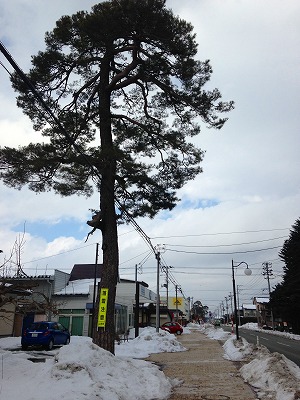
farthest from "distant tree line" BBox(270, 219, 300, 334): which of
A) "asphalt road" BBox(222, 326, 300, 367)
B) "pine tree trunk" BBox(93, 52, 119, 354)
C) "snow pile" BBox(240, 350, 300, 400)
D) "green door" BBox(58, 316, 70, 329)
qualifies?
"pine tree trunk" BBox(93, 52, 119, 354)

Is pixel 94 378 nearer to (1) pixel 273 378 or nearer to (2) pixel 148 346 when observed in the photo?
(1) pixel 273 378

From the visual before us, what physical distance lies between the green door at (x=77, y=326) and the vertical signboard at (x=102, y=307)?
861 inches

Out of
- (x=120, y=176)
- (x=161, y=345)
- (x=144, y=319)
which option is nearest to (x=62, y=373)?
(x=120, y=176)

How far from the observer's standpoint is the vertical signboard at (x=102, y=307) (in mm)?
11953

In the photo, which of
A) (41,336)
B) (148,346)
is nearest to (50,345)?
(41,336)

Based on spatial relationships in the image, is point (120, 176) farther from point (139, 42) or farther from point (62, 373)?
point (62, 373)

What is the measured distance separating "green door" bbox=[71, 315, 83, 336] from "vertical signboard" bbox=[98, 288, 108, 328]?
71.8ft

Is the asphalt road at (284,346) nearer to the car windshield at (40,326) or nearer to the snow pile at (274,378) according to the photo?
the snow pile at (274,378)

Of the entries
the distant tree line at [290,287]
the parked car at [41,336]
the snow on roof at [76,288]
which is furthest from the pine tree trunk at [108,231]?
the distant tree line at [290,287]

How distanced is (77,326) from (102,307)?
22.2 metres

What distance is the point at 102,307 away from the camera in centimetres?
1206

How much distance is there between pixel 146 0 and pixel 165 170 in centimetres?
617

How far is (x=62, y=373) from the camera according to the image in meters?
7.43

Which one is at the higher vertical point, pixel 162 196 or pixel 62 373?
pixel 162 196
